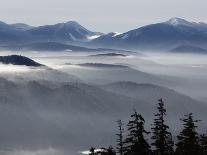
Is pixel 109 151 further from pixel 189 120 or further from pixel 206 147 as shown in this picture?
pixel 206 147

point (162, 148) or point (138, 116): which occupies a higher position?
point (138, 116)

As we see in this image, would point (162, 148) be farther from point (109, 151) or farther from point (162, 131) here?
point (109, 151)

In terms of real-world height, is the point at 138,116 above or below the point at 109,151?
above

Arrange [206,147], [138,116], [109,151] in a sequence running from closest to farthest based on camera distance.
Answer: [138,116], [109,151], [206,147]

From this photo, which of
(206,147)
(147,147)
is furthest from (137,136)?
(206,147)

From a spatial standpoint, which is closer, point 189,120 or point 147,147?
point 147,147

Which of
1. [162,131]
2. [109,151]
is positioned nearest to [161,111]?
[162,131]

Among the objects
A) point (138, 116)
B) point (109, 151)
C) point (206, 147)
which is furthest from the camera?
point (206, 147)

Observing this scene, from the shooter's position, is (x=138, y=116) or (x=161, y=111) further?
(x=161, y=111)
